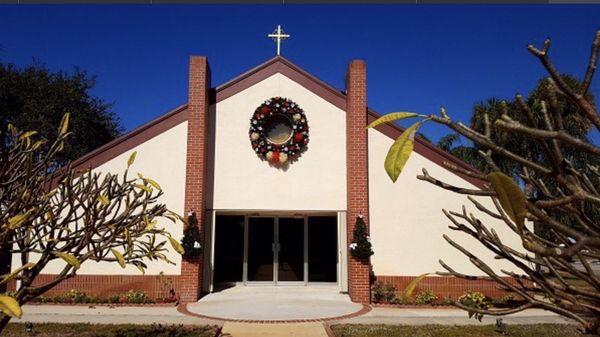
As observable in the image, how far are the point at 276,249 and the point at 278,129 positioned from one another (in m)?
4.18

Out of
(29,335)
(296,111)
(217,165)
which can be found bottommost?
(29,335)

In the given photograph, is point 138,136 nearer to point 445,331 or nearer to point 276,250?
point 276,250

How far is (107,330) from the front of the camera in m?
9.76

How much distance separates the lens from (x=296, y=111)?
595 inches

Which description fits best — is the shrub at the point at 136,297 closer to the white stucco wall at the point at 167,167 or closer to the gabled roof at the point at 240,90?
the white stucco wall at the point at 167,167

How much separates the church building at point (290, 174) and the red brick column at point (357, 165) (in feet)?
0.10

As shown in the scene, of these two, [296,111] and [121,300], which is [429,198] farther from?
[121,300]

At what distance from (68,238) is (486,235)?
5.47 m

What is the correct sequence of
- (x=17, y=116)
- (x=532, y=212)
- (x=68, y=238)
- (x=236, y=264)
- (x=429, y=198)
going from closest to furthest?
1. (x=532, y=212)
2. (x=68, y=238)
3. (x=429, y=198)
4. (x=236, y=264)
5. (x=17, y=116)

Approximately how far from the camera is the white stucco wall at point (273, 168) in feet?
48.9

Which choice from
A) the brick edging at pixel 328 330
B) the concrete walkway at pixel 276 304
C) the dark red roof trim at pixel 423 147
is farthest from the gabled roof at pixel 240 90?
the brick edging at pixel 328 330

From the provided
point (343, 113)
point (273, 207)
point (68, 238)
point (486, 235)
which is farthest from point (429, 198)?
point (486, 235)

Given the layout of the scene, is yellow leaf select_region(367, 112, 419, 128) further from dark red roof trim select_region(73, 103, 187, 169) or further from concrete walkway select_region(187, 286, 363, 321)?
dark red roof trim select_region(73, 103, 187, 169)

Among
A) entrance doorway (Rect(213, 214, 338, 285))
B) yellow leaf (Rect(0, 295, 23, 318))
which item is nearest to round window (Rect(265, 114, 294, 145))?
entrance doorway (Rect(213, 214, 338, 285))
